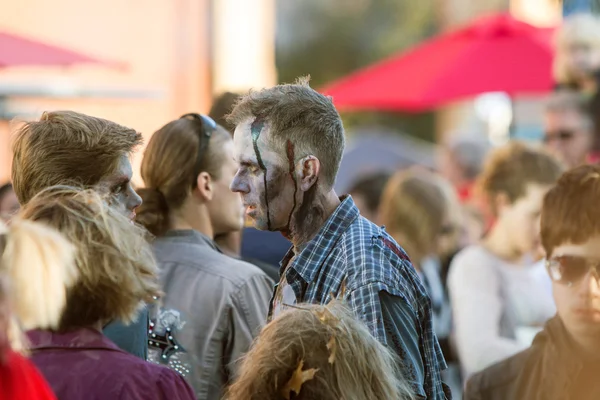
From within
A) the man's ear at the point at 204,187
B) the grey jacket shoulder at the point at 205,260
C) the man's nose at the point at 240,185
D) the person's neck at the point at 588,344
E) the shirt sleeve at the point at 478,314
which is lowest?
the shirt sleeve at the point at 478,314

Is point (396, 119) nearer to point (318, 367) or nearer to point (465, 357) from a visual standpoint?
point (465, 357)

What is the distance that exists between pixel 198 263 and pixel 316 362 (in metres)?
1.41

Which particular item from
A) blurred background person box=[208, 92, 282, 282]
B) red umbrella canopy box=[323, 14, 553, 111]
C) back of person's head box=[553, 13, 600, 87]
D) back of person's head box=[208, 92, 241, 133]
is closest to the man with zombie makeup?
blurred background person box=[208, 92, 282, 282]

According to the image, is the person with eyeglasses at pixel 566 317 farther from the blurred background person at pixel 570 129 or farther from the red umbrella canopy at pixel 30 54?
the blurred background person at pixel 570 129

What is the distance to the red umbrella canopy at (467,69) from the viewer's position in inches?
341

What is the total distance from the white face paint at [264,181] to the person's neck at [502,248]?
229 cm

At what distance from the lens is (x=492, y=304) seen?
5012 millimetres

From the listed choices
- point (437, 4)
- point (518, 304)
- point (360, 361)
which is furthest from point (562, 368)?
point (437, 4)

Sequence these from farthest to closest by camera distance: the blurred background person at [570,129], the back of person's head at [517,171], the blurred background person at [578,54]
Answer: the blurred background person at [578,54], the blurred background person at [570,129], the back of person's head at [517,171]

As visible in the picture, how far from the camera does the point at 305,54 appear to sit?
116ft

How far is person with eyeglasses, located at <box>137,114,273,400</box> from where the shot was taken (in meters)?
3.76

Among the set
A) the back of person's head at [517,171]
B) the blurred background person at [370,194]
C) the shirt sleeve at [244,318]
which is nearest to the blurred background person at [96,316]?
the shirt sleeve at [244,318]

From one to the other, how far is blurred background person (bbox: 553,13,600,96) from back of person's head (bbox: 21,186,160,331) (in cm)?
468

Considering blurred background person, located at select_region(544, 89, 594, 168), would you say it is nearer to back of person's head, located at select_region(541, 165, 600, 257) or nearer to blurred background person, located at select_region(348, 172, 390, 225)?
blurred background person, located at select_region(348, 172, 390, 225)
